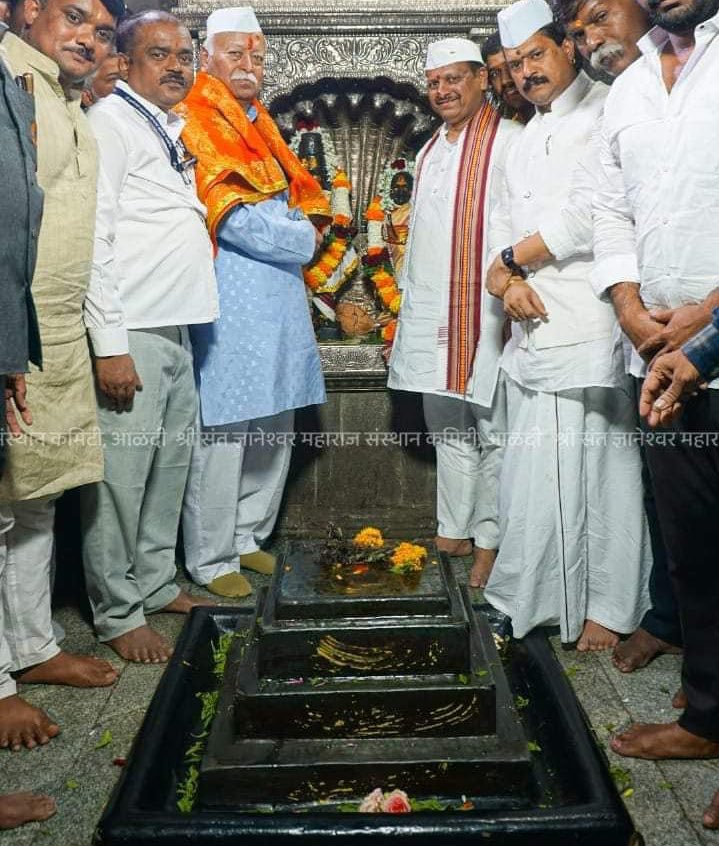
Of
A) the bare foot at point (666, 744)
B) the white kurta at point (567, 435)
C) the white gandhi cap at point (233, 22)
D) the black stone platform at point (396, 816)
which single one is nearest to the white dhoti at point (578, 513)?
the white kurta at point (567, 435)

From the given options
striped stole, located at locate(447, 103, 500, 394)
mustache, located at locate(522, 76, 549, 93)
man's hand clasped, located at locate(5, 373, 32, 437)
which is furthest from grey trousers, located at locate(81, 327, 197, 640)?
mustache, located at locate(522, 76, 549, 93)

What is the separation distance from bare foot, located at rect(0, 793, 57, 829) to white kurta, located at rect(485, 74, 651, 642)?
1550mm

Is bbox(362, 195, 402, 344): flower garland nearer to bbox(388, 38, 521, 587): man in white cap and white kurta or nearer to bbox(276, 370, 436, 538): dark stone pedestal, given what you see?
bbox(276, 370, 436, 538): dark stone pedestal

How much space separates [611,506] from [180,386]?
1.59 meters

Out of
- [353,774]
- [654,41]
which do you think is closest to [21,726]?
[353,774]

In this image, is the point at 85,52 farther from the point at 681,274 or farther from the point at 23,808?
the point at 23,808

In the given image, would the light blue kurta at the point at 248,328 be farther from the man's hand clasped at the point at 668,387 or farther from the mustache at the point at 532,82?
the man's hand clasped at the point at 668,387

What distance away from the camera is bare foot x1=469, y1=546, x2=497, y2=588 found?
10.8 ft

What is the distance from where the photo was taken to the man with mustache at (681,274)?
6.33 ft

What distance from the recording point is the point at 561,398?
8.75ft

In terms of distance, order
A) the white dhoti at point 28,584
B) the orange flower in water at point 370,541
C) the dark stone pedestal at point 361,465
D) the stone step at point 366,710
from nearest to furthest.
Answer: the stone step at point 366,710, the orange flower in water at point 370,541, the white dhoti at point 28,584, the dark stone pedestal at point 361,465

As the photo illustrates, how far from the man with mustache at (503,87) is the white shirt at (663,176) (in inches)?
44.0

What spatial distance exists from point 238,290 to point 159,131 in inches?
26.2

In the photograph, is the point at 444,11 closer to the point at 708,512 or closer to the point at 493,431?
the point at 493,431
